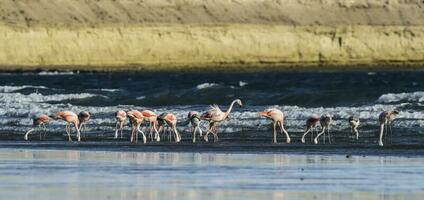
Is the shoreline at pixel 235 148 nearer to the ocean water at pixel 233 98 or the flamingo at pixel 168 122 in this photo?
the ocean water at pixel 233 98

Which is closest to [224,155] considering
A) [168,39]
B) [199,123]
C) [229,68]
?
[199,123]

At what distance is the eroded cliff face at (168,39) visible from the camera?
79.4 meters

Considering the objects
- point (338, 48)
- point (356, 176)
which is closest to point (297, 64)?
point (338, 48)

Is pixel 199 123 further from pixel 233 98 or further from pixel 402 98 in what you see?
pixel 233 98

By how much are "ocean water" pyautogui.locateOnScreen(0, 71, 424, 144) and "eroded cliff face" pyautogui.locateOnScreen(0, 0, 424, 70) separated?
1510cm

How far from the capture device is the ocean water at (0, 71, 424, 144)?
30531 millimetres

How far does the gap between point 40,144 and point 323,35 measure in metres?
56.1

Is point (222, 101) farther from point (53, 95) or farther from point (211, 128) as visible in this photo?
point (211, 128)

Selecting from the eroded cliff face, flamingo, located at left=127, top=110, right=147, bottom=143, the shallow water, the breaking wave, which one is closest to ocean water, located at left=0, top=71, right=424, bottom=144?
the breaking wave

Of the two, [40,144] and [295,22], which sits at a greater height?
[295,22]

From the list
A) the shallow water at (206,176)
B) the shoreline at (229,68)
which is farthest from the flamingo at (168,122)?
the shoreline at (229,68)

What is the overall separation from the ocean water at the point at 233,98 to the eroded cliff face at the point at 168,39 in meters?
15.1

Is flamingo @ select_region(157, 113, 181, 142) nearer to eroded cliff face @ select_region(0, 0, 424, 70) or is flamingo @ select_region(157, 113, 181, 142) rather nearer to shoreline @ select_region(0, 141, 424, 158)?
shoreline @ select_region(0, 141, 424, 158)

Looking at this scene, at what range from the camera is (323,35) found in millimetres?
82438
